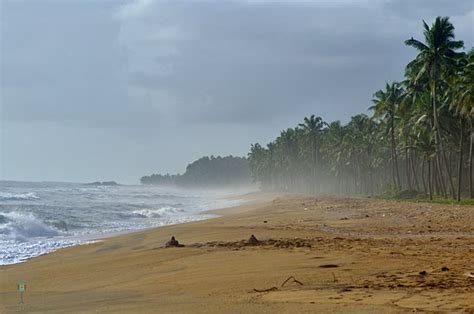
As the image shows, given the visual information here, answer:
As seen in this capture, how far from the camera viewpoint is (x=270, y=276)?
9.81 metres

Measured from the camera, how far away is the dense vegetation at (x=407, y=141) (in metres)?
38.7

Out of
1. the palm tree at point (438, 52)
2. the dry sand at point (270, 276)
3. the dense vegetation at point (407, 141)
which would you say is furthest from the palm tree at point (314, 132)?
the dry sand at point (270, 276)

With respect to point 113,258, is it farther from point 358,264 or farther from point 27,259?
point 358,264

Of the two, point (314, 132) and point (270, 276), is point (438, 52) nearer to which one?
point (270, 276)

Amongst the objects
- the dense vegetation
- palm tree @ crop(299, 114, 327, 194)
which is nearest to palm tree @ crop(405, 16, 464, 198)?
the dense vegetation

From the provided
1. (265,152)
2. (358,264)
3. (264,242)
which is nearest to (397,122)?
(264,242)

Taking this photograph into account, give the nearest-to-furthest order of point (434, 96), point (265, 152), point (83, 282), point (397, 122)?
point (83, 282)
point (434, 96)
point (397, 122)
point (265, 152)

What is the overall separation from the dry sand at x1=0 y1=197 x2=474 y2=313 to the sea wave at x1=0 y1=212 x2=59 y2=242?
328 inches

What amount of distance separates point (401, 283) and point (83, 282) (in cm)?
731

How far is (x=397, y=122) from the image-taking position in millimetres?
58188

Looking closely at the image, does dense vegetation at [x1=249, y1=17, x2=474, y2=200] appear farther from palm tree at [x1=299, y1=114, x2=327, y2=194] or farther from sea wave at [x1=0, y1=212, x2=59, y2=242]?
sea wave at [x1=0, y1=212, x2=59, y2=242]

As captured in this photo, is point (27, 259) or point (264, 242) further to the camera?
point (27, 259)

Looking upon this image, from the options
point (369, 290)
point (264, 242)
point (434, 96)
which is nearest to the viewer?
point (369, 290)

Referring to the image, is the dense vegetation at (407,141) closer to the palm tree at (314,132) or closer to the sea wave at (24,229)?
the palm tree at (314,132)
